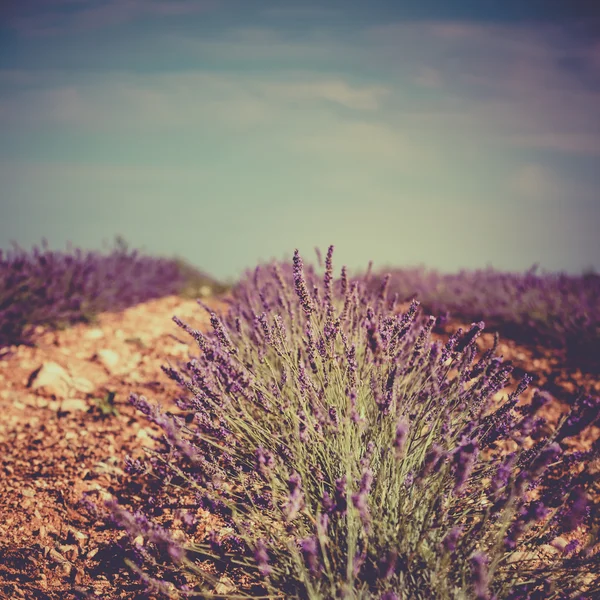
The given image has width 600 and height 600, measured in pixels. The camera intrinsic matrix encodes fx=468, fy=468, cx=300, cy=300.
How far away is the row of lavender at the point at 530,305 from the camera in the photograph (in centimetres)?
411

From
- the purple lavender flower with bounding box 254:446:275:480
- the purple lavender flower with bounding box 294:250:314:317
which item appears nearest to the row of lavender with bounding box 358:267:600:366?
the purple lavender flower with bounding box 294:250:314:317

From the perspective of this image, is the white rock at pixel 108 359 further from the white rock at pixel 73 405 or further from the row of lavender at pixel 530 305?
the row of lavender at pixel 530 305

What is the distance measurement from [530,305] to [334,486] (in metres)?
3.91

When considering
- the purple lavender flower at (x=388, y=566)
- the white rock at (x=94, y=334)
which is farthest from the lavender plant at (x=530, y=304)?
the white rock at (x=94, y=334)

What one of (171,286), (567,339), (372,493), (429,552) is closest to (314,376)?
(372,493)

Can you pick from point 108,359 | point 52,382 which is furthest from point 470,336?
point 108,359

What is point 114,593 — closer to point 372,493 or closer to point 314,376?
point 372,493

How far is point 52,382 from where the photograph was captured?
342cm

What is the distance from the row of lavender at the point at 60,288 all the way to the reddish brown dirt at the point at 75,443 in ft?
0.60

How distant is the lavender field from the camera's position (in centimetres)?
125

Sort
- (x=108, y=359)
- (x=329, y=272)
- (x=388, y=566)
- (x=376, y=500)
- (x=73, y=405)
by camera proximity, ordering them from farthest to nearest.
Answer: (x=108, y=359)
(x=73, y=405)
(x=329, y=272)
(x=376, y=500)
(x=388, y=566)

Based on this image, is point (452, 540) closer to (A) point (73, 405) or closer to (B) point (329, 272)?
(B) point (329, 272)

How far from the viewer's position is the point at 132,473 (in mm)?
2314

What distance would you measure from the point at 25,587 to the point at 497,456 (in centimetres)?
165
